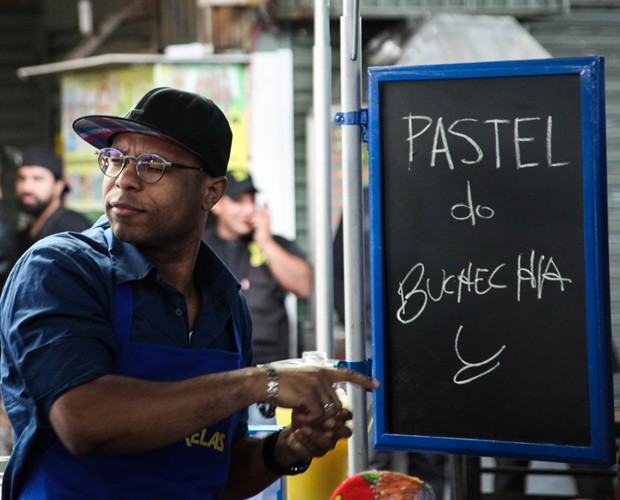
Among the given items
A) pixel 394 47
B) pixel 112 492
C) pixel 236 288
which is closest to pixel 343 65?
pixel 236 288

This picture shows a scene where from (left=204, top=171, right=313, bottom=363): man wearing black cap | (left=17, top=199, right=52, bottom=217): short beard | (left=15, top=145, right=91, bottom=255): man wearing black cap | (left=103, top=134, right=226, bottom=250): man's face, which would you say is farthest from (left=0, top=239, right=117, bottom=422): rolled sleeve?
(left=17, top=199, right=52, bottom=217): short beard

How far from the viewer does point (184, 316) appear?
8.54 feet

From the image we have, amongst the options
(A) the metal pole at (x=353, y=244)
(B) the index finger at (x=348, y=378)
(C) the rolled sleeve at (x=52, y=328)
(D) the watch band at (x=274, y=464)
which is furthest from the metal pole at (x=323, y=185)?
(C) the rolled sleeve at (x=52, y=328)

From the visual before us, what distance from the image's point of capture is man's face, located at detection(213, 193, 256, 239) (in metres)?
6.63

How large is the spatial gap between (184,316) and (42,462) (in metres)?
0.47

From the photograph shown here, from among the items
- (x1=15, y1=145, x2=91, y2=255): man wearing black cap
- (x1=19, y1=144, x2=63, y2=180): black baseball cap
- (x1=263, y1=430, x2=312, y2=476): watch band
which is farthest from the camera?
(x1=19, y1=144, x2=63, y2=180): black baseball cap

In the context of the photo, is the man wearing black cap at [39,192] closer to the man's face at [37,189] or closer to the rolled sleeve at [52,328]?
the man's face at [37,189]

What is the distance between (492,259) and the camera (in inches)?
121

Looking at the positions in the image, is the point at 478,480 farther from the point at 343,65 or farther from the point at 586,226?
the point at 343,65

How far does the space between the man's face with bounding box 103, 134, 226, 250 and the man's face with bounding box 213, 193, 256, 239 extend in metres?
Answer: 3.95

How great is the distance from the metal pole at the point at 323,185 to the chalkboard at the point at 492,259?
193 mm

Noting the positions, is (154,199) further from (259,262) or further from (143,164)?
(259,262)

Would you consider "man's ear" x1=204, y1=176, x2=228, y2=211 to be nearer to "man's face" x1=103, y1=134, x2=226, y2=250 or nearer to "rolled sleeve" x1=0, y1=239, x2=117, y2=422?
"man's face" x1=103, y1=134, x2=226, y2=250

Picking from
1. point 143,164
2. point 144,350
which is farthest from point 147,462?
point 143,164
